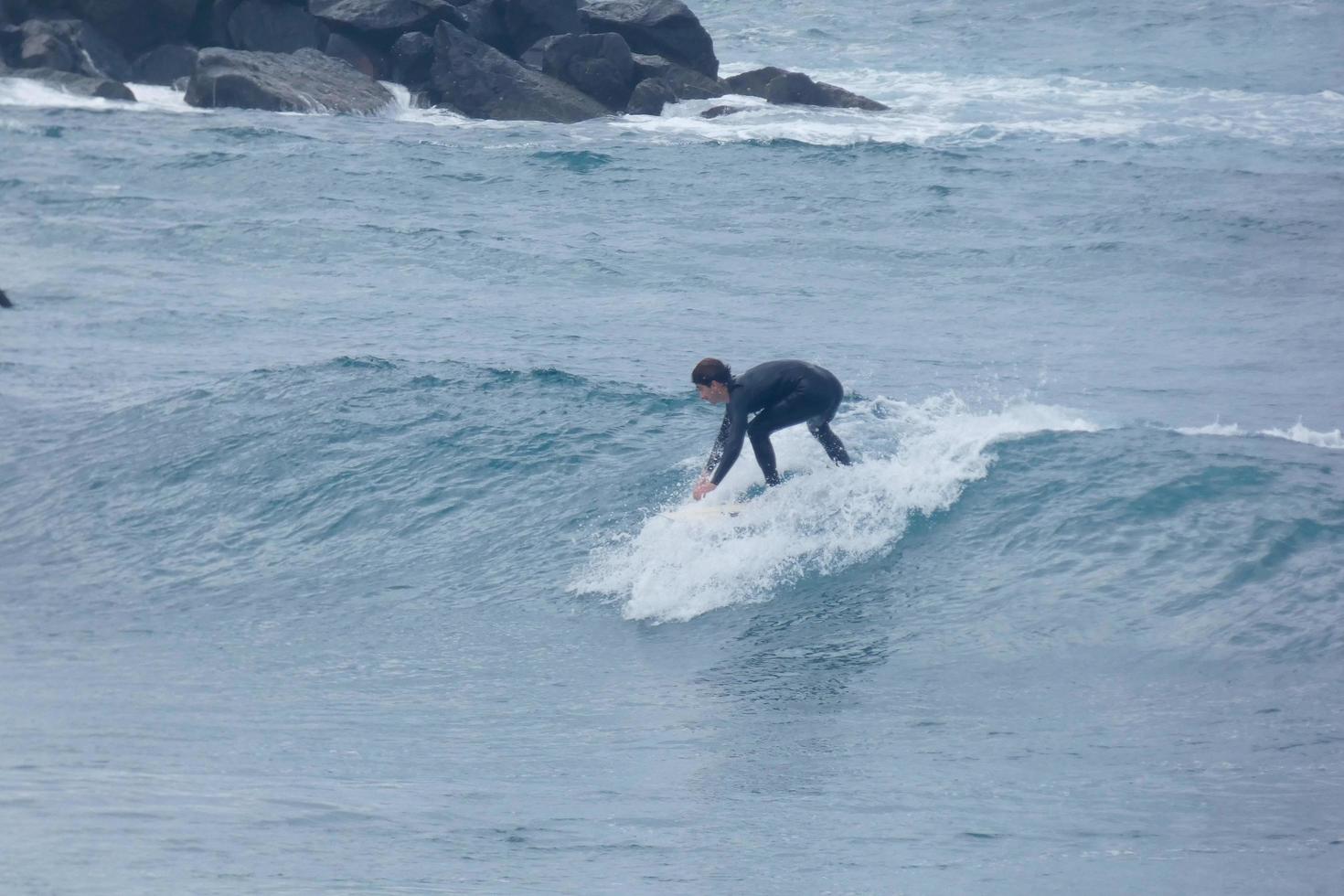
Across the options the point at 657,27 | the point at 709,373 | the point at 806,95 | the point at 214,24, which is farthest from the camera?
the point at 806,95

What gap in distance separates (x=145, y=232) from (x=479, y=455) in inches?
424

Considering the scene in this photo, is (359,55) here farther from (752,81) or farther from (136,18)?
(752,81)

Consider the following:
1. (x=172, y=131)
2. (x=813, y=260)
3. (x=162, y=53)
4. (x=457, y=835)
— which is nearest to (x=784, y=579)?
(x=457, y=835)

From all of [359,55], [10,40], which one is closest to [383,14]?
[359,55]

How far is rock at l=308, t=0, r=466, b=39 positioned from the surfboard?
2282 centimetres

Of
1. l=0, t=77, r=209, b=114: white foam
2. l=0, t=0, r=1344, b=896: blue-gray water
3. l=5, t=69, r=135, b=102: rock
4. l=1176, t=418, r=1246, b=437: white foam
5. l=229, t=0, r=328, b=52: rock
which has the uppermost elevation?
l=229, t=0, r=328, b=52: rock

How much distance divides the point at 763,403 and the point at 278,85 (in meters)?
22.2

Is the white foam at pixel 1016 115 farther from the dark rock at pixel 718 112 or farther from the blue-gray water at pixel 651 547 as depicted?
the blue-gray water at pixel 651 547

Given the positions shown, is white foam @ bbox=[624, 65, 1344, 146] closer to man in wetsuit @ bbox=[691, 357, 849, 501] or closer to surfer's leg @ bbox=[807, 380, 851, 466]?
surfer's leg @ bbox=[807, 380, 851, 466]

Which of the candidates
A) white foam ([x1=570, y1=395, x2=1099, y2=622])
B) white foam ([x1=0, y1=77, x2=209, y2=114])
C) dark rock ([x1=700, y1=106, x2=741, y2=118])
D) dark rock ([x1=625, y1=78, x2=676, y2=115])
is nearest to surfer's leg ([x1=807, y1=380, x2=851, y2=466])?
white foam ([x1=570, y1=395, x2=1099, y2=622])

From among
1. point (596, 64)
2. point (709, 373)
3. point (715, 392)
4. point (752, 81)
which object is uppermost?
point (596, 64)

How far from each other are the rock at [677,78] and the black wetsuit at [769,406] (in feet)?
72.9

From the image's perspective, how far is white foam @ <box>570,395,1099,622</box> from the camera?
9.76 m

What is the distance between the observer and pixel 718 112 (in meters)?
30.1
